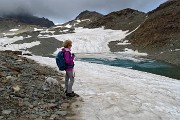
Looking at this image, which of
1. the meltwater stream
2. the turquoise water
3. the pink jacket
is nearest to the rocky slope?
the meltwater stream

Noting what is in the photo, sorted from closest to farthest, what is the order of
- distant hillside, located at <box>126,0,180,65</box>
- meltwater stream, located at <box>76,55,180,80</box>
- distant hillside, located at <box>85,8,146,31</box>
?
1. meltwater stream, located at <box>76,55,180,80</box>
2. distant hillside, located at <box>126,0,180,65</box>
3. distant hillside, located at <box>85,8,146,31</box>

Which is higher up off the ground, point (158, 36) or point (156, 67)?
point (158, 36)

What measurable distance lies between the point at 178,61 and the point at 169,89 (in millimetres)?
22687

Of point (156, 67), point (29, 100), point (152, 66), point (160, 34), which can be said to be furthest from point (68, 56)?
point (160, 34)

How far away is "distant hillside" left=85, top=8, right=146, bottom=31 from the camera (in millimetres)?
81375

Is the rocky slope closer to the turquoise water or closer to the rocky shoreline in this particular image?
the turquoise water

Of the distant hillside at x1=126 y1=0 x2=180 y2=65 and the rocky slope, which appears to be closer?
the distant hillside at x1=126 y1=0 x2=180 y2=65

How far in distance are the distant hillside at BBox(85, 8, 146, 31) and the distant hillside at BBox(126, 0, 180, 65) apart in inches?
347

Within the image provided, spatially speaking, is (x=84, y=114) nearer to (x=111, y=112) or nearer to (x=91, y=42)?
(x=111, y=112)

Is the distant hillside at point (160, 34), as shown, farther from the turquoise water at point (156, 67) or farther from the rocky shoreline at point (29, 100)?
the rocky shoreline at point (29, 100)

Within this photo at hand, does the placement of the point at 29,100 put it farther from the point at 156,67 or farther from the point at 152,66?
the point at 152,66

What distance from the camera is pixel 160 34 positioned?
200 feet

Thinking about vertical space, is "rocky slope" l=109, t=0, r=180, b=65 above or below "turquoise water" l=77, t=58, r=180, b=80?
above

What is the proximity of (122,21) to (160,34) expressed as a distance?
34174 mm
